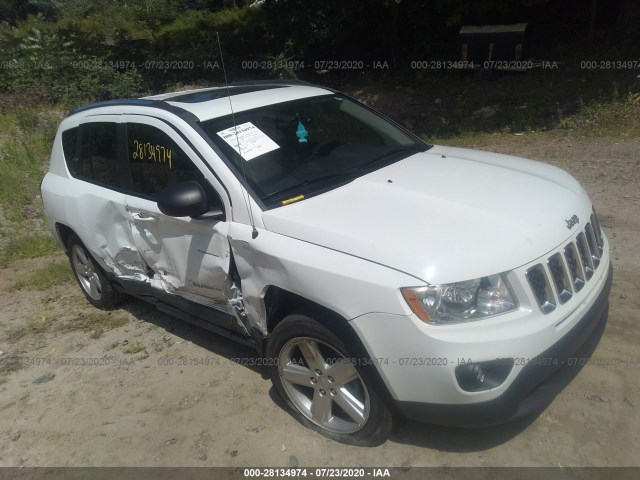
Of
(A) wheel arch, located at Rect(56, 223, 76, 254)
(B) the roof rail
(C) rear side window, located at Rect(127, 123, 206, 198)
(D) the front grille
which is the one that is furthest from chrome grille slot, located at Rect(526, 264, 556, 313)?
(A) wheel arch, located at Rect(56, 223, 76, 254)

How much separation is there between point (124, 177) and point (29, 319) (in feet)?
7.14

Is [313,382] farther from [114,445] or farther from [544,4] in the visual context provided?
[544,4]

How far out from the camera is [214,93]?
4.29 meters

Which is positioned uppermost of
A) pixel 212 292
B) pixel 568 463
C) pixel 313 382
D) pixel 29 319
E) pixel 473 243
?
pixel 473 243

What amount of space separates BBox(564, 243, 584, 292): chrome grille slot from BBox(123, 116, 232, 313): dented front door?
1.83 metres

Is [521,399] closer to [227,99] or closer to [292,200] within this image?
[292,200]

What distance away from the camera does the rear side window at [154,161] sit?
3686 mm

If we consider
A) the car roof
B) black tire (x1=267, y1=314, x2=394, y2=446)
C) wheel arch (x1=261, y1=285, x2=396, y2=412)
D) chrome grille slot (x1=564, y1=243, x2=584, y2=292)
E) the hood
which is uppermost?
the car roof

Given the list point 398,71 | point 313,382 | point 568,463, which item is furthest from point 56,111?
point 568,463

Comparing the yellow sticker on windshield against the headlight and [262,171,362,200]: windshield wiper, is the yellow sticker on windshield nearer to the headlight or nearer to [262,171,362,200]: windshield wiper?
[262,171,362,200]: windshield wiper

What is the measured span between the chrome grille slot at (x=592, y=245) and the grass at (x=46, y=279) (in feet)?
16.6

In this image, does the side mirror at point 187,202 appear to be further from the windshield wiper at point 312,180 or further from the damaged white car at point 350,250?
the windshield wiper at point 312,180

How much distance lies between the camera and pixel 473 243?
9.05 ft

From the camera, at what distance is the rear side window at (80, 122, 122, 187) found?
171 inches
